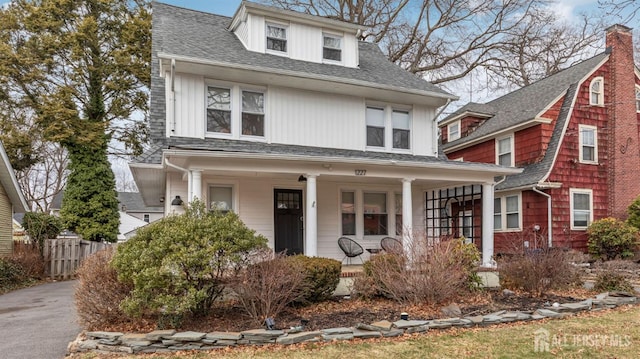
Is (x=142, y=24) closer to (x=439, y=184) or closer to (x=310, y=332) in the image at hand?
(x=439, y=184)

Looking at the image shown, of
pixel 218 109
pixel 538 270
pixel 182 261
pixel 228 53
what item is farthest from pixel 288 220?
pixel 538 270

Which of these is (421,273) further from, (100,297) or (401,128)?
(401,128)

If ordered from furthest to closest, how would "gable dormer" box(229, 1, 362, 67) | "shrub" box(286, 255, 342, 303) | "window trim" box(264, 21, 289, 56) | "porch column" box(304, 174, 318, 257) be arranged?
1. "window trim" box(264, 21, 289, 56)
2. "gable dormer" box(229, 1, 362, 67)
3. "porch column" box(304, 174, 318, 257)
4. "shrub" box(286, 255, 342, 303)

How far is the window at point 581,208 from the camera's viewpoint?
13.8 meters

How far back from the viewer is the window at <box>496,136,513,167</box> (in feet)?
50.3

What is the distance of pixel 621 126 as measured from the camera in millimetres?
14688

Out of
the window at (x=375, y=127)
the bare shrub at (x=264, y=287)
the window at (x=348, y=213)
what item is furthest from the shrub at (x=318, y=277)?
the window at (x=375, y=127)

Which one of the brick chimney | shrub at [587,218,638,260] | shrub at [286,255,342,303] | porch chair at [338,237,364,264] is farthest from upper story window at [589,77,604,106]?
shrub at [286,255,342,303]

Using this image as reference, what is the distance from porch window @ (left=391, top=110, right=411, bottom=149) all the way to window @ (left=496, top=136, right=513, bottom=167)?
5943mm

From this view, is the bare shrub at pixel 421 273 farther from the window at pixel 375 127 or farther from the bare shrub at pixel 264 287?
the window at pixel 375 127

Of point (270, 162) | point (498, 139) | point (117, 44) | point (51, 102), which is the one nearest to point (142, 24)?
point (117, 44)

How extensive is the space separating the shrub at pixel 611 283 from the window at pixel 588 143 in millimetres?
7258

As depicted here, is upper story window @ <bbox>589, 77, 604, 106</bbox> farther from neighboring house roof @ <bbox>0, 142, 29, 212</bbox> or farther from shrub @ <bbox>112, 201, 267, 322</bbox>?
neighboring house roof @ <bbox>0, 142, 29, 212</bbox>

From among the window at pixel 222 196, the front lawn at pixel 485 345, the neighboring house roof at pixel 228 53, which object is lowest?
the front lawn at pixel 485 345
